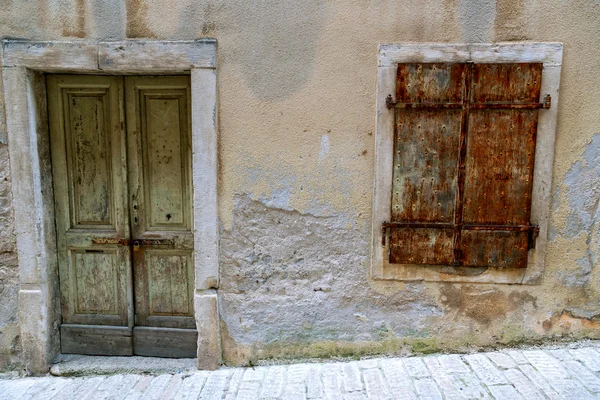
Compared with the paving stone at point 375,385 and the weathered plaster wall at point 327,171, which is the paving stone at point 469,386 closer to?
the weathered plaster wall at point 327,171

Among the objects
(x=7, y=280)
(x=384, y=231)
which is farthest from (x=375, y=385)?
(x=7, y=280)

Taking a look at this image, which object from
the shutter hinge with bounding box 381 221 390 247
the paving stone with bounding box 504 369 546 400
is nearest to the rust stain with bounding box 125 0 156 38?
the shutter hinge with bounding box 381 221 390 247

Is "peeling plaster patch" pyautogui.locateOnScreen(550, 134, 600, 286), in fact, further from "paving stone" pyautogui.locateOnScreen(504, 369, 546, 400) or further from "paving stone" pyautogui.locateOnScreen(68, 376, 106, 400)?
"paving stone" pyautogui.locateOnScreen(68, 376, 106, 400)

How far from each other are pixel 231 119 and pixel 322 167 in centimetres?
72

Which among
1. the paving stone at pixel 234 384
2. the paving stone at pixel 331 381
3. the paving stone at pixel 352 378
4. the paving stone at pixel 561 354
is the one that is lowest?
the paving stone at pixel 234 384

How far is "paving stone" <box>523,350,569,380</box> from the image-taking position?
2.66 m

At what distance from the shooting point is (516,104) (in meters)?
2.73

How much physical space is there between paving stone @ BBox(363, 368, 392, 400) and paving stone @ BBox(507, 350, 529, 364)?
954 mm

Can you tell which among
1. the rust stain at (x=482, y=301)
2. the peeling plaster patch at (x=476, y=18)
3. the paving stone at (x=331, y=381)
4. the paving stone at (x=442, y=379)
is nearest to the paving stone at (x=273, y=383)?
the paving stone at (x=331, y=381)

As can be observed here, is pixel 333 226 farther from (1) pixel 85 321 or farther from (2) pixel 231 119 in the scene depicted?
(1) pixel 85 321

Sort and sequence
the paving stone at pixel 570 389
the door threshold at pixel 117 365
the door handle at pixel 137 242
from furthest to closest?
the door handle at pixel 137 242 → the door threshold at pixel 117 365 → the paving stone at pixel 570 389

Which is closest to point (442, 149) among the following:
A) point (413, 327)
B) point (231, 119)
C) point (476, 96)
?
point (476, 96)

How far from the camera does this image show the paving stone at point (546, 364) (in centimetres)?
266

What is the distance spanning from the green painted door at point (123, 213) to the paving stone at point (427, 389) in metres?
1.67
